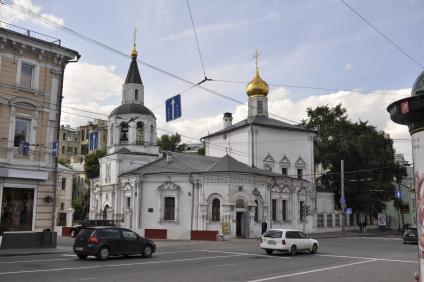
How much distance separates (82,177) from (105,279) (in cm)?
7537

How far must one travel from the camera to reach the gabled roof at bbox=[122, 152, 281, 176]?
39156mm

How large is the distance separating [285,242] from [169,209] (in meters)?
20.0

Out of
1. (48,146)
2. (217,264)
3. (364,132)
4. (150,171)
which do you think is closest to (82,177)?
(150,171)

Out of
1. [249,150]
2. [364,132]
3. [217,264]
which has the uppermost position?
[364,132]

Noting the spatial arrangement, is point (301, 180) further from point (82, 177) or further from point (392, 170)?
point (82, 177)

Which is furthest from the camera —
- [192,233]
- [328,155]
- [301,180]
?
[328,155]

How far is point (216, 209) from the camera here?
38250 millimetres

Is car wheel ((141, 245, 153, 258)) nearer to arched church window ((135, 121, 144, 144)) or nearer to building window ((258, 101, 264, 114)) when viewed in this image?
arched church window ((135, 121, 144, 144))

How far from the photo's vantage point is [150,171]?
4162 centimetres

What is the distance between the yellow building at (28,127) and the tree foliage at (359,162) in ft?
124

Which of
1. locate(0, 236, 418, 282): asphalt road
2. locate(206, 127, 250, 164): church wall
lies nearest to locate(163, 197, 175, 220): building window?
locate(206, 127, 250, 164): church wall

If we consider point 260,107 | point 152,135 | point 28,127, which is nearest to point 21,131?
point 28,127

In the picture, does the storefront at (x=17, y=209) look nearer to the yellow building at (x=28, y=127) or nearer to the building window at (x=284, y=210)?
the yellow building at (x=28, y=127)

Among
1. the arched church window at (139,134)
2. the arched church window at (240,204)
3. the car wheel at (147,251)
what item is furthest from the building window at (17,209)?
the arched church window at (139,134)
